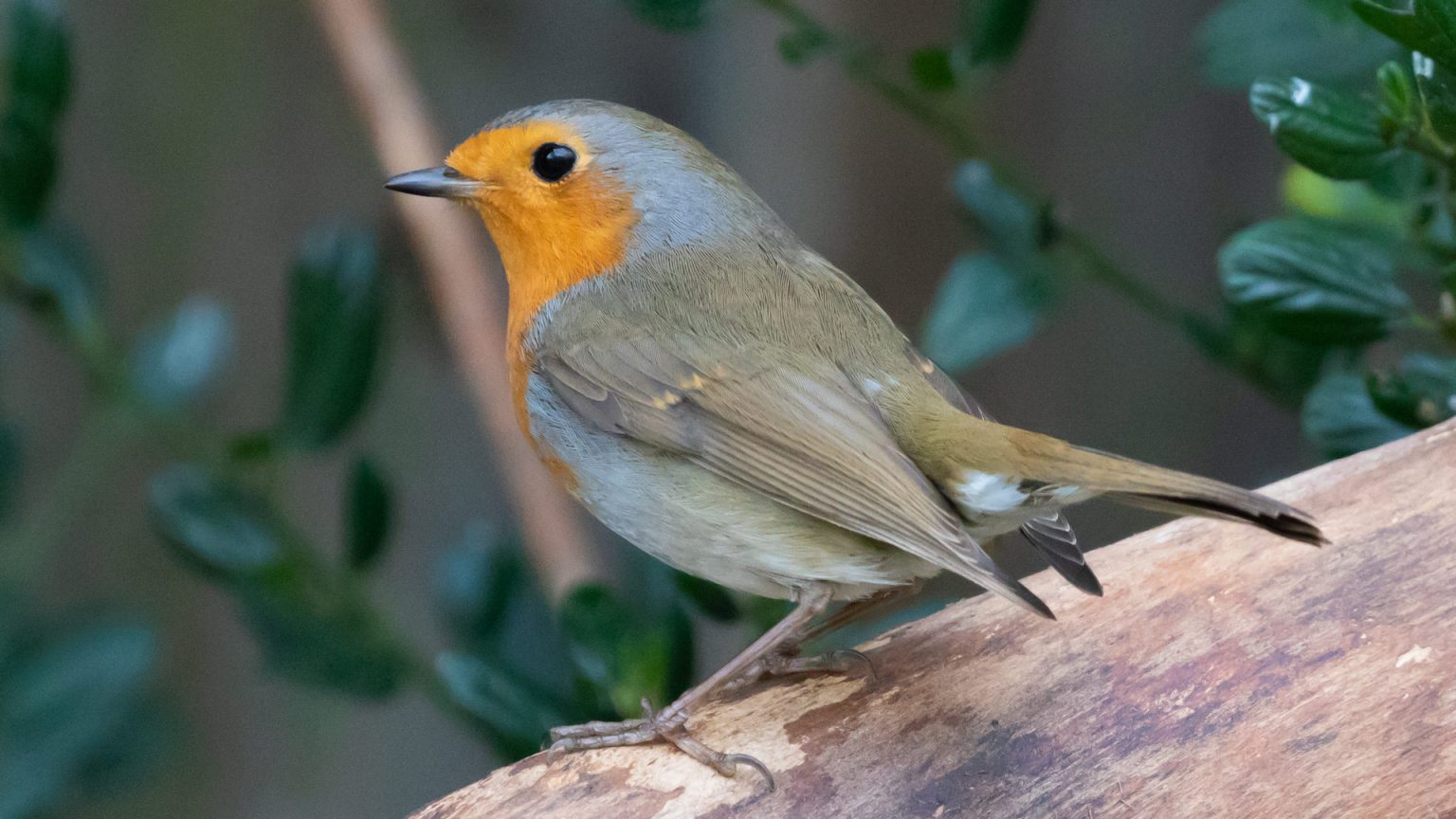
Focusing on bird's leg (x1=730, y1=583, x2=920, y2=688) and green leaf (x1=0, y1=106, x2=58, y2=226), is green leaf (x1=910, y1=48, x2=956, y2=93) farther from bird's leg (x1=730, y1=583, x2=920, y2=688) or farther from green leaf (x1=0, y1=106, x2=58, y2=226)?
green leaf (x1=0, y1=106, x2=58, y2=226)

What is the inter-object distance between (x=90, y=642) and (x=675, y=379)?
1.50 meters

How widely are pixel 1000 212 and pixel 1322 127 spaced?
2.07ft

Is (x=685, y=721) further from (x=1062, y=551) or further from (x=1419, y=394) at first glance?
(x=1419, y=394)

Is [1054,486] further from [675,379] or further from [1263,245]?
[1263,245]

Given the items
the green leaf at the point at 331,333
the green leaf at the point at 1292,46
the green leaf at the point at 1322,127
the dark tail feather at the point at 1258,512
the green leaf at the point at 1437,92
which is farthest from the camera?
the green leaf at the point at 331,333

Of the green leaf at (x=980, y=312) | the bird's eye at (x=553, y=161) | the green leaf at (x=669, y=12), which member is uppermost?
the green leaf at (x=669, y=12)

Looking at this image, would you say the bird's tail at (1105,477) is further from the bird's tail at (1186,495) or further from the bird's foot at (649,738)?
the bird's foot at (649,738)

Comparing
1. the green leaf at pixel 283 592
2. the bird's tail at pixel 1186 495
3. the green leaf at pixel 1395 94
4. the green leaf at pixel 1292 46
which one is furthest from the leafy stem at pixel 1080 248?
the green leaf at pixel 283 592

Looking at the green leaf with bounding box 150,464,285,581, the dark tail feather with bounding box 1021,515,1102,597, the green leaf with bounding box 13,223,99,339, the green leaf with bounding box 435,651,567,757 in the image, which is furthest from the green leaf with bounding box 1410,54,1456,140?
the green leaf with bounding box 13,223,99,339

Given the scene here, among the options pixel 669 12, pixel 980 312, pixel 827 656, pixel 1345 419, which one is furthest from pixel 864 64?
pixel 827 656

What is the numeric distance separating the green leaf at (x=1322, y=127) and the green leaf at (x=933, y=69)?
62 centimetres

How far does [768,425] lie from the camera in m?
1.74

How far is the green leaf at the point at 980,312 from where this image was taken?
2.29 metres

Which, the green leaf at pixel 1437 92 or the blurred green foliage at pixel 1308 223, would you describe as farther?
the blurred green foliage at pixel 1308 223
